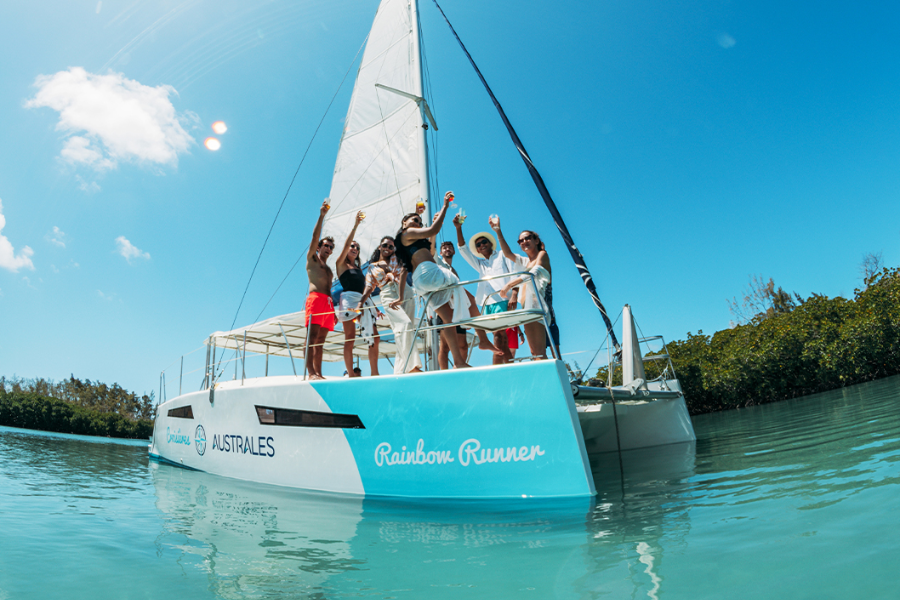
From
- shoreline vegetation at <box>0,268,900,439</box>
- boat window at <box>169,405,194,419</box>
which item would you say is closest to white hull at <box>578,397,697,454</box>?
boat window at <box>169,405,194,419</box>

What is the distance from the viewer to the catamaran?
323cm

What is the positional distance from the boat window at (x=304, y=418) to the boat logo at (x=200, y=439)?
1810mm

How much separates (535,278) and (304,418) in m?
2.46

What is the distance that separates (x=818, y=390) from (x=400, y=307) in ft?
73.3

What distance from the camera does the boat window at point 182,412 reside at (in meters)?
6.54

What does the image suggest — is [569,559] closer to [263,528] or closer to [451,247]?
[263,528]

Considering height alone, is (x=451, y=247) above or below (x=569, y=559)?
above

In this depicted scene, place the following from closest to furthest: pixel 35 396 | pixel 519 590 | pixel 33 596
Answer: pixel 519 590, pixel 33 596, pixel 35 396

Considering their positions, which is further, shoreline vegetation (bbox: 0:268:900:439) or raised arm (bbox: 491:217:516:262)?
shoreline vegetation (bbox: 0:268:900:439)

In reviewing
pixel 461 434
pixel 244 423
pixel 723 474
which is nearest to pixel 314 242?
pixel 244 423

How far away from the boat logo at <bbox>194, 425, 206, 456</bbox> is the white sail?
3.50 meters

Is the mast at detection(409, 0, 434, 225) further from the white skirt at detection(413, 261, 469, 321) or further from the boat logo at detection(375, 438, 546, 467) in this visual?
the boat logo at detection(375, 438, 546, 467)

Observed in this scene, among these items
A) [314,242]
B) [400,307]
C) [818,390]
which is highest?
[314,242]

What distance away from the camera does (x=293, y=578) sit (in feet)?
6.90
